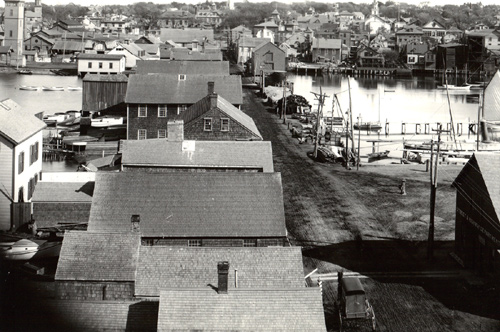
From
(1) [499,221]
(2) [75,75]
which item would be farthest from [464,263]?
(2) [75,75]

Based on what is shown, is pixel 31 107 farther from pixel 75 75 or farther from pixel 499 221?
pixel 499 221

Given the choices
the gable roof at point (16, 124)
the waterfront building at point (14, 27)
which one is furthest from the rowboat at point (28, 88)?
the gable roof at point (16, 124)

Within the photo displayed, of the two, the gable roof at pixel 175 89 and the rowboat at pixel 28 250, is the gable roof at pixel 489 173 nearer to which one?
the rowboat at pixel 28 250

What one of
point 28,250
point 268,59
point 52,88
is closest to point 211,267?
point 28,250

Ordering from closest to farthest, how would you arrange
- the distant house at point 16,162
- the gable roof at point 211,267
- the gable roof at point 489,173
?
the gable roof at point 211,267 → the gable roof at point 489,173 → the distant house at point 16,162

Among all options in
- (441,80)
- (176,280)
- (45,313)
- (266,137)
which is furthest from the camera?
(441,80)

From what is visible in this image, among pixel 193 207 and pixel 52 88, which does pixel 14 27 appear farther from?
pixel 193 207
